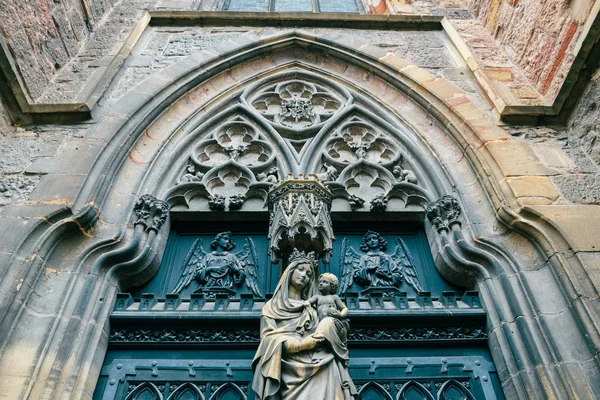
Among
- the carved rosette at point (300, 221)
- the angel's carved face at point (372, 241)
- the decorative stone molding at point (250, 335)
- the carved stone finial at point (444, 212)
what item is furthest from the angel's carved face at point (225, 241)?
the carved stone finial at point (444, 212)

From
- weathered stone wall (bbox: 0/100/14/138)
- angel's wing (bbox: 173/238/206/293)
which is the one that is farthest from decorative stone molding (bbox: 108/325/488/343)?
weathered stone wall (bbox: 0/100/14/138)

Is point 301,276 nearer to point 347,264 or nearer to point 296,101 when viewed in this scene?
point 347,264

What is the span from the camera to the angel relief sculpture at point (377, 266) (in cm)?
473

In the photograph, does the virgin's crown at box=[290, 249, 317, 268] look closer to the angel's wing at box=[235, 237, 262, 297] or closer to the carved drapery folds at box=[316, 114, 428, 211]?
the angel's wing at box=[235, 237, 262, 297]

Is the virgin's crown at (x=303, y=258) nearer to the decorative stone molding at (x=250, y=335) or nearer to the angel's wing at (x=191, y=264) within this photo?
the decorative stone molding at (x=250, y=335)

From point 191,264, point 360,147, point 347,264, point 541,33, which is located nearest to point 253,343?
point 191,264

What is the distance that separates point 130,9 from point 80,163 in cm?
397

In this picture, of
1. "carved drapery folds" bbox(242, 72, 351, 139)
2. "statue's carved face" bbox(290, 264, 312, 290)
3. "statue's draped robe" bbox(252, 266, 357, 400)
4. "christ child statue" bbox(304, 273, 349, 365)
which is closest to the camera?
"statue's draped robe" bbox(252, 266, 357, 400)

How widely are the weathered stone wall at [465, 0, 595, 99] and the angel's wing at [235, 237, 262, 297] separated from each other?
11.6 ft

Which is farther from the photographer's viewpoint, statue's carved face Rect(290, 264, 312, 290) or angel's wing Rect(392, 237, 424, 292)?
angel's wing Rect(392, 237, 424, 292)

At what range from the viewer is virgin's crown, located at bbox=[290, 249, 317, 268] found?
3858mm

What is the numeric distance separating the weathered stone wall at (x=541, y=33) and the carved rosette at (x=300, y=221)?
3.01 metres

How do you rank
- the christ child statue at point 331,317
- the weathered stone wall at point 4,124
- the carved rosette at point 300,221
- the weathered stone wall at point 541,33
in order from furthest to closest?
the weathered stone wall at point 541,33 → the weathered stone wall at point 4,124 → the carved rosette at point 300,221 → the christ child statue at point 331,317

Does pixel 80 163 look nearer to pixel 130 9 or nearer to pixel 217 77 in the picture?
pixel 217 77
